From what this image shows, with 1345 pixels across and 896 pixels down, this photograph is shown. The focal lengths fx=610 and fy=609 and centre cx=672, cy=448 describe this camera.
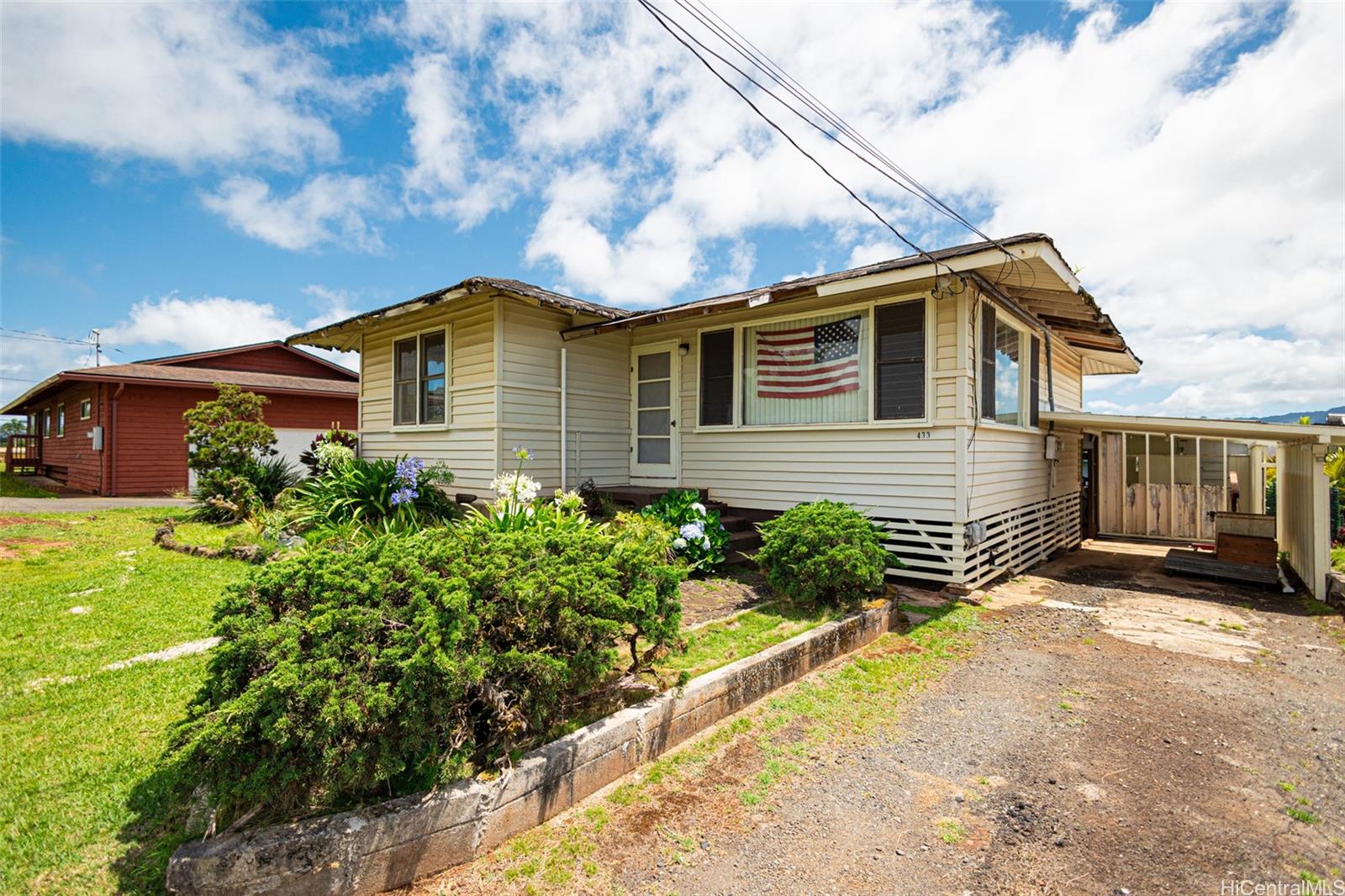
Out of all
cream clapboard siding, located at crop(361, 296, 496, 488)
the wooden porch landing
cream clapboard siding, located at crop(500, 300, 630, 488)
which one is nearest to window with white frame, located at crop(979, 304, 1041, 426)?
the wooden porch landing

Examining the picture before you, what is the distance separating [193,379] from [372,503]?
12676 millimetres

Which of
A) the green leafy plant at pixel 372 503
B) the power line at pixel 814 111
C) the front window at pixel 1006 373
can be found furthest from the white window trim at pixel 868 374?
the green leafy plant at pixel 372 503

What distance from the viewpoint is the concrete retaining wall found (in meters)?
1.95

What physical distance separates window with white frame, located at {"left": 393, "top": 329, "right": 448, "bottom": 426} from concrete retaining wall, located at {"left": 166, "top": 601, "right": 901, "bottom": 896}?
6713 mm

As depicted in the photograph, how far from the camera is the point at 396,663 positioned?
2271mm

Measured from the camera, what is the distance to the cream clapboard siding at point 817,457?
21.3 feet

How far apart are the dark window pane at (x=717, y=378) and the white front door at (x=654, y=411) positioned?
0.56 meters

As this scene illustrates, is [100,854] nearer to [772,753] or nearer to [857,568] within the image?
[772,753]

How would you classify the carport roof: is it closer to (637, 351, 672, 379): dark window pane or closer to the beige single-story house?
the beige single-story house

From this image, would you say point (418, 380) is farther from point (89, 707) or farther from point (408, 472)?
point (89, 707)

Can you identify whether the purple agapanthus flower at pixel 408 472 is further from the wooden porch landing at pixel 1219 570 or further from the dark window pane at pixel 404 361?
the wooden porch landing at pixel 1219 570

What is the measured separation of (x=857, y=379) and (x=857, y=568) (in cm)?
273

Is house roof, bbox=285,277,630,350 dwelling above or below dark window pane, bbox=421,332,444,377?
above

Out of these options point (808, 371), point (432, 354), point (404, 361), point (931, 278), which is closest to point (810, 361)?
point (808, 371)
